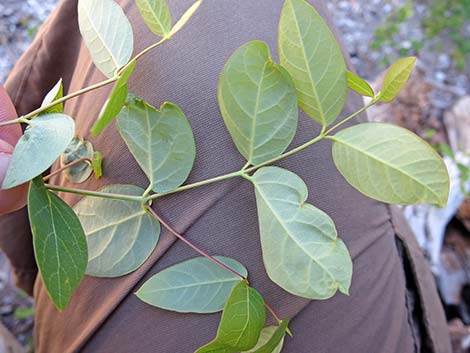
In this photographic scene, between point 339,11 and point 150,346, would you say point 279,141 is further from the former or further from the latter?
point 339,11

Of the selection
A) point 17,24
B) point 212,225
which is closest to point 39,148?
point 212,225

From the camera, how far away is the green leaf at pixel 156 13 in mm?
335

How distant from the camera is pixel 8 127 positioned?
1.22ft

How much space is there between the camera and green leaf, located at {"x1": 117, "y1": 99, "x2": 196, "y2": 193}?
35 cm

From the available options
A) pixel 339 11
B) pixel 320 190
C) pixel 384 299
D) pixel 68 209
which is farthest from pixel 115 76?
pixel 339 11

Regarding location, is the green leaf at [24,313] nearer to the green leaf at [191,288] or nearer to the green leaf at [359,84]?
the green leaf at [191,288]

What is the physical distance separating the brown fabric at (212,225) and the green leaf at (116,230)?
3cm

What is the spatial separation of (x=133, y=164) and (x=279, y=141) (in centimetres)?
14

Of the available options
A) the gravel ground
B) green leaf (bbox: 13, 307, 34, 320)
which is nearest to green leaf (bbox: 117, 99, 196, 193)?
green leaf (bbox: 13, 307, 34, 320)

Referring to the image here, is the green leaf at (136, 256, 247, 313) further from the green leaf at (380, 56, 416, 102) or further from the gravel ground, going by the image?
the gravel ground

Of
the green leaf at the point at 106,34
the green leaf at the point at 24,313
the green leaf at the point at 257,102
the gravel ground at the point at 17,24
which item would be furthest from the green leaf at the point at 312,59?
the gravel ground at the point at 17,24

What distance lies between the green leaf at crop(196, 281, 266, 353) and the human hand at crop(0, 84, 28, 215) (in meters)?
0.17

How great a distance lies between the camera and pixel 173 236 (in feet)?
1.36

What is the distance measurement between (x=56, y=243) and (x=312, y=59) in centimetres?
20
